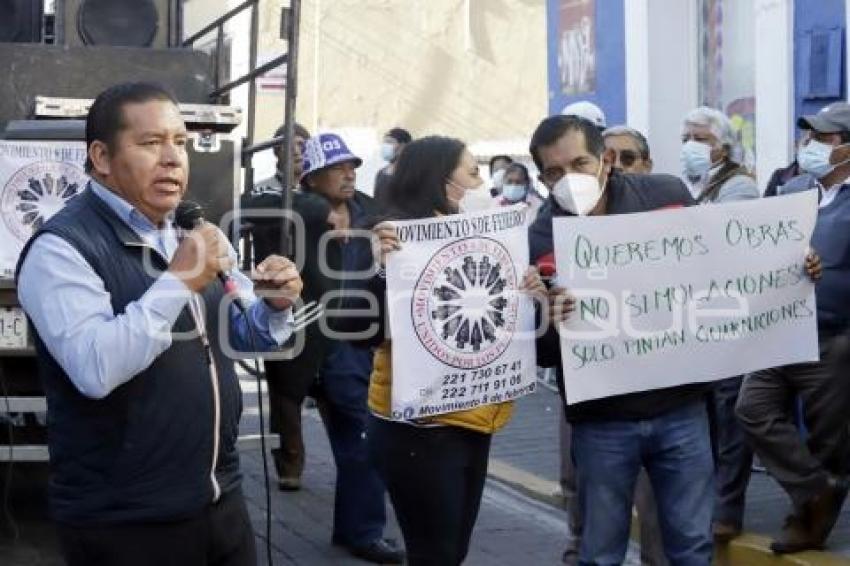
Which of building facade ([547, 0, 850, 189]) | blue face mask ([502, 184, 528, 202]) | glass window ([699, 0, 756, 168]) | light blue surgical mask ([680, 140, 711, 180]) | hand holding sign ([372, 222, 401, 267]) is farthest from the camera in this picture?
blue face mask ([502, 184, 528, 202])

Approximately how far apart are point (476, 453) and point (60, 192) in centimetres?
Answer: 288

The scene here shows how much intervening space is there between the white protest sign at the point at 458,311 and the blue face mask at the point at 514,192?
810 cm

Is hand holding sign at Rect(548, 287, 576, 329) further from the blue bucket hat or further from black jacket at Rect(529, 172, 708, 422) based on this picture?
the blue bucket hat

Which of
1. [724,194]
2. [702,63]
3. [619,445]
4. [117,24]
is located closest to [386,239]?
[619,445]

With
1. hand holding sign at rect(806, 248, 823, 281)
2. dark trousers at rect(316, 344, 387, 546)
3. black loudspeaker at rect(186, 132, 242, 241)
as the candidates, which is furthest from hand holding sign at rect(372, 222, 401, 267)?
black loudspeaker at rect(186, 132, 242, 241)

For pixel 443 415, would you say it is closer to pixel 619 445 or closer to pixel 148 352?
pixel 619 445

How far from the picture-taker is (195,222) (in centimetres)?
363

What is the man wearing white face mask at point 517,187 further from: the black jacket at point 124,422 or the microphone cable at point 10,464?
the black jacket at point 124,422

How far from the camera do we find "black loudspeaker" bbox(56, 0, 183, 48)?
8.71 metres

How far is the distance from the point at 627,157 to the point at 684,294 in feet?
8.09

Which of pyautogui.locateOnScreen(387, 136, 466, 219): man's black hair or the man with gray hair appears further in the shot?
the man with gray hair

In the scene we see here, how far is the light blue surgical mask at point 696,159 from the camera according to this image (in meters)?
7.94

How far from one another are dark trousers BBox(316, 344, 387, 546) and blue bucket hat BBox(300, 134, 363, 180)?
0.94m

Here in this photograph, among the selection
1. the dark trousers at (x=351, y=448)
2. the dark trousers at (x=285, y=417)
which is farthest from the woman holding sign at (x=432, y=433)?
the dark trousers at (x=285, y=417)
